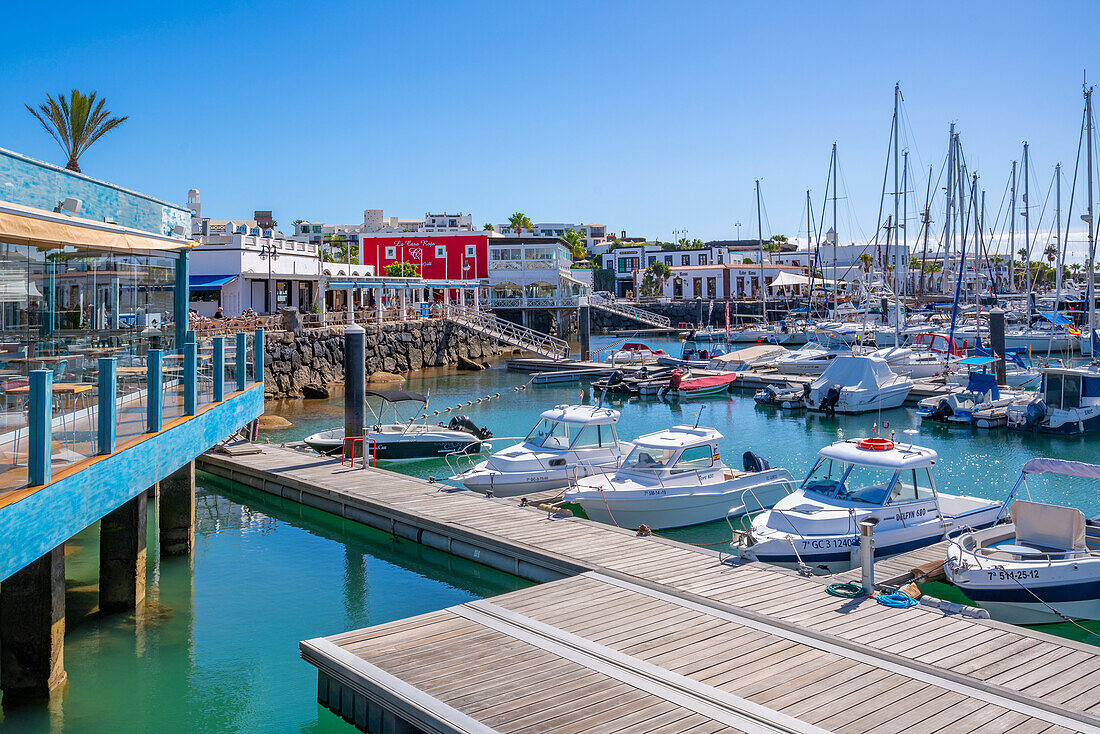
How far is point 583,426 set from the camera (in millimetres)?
22844

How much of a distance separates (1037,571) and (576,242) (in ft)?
380

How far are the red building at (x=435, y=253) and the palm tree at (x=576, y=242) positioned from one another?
93.9 ft

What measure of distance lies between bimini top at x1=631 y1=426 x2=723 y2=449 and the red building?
61.2 metres

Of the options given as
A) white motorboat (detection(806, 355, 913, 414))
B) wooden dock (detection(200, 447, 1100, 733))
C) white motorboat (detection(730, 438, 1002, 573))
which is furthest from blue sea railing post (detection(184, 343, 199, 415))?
white motorboat (detection(806, 355, 913, 414))

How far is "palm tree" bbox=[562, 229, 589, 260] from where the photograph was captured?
12394 cm

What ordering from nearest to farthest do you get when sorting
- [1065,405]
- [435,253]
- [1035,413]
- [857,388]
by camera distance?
1. [1065,405]
2. [1035,413]
3. [857,388]
4. [435,253]

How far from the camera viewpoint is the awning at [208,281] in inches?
1911

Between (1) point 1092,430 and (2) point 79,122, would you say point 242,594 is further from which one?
(1) point 1092,430

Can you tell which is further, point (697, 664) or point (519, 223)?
point (519, 223)

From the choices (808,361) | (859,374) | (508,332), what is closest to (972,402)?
(859,374)

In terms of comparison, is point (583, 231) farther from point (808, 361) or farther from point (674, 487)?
point (674, 487)

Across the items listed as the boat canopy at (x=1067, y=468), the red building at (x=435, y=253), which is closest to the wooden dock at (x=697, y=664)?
the boat canopy at (x=1067, y=468)

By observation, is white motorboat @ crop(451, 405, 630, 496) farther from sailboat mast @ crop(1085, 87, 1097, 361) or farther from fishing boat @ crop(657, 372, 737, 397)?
sailboat mast @ crop(1085, 87, 1097, 361)

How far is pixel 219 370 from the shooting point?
1669 centimetres
